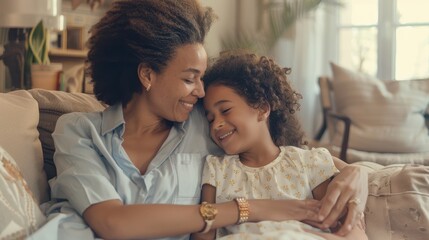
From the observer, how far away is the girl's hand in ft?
4.83

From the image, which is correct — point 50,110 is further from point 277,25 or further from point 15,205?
point 277,25

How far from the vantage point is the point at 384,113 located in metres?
3.91

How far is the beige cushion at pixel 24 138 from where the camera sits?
1480 millimetres

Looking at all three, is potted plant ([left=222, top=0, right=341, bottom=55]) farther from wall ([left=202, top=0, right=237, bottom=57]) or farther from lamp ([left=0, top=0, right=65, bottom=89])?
lamp ([left=0, top=0, right=65, bottom=89])

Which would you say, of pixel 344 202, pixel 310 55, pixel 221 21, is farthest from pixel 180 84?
pixel 221 21

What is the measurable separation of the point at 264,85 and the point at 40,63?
1.74 meters

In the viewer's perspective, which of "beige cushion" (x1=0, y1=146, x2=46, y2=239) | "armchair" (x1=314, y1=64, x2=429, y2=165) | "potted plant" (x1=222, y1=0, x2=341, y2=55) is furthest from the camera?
"potted plant" (x1=222, y1=0, x2=341, y2=55)

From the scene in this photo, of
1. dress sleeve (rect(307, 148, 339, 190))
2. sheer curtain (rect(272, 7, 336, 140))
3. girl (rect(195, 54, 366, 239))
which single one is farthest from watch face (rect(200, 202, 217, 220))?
sheer curtain (rect(272, 7, 336, 140))

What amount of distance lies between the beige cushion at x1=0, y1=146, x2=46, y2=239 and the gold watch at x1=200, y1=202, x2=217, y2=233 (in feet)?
1.19

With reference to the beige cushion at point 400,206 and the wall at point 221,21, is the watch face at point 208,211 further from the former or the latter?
the wall at point 221,21

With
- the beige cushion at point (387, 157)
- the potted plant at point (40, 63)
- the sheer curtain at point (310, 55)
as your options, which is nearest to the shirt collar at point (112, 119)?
the potted plant at point (40, 63)

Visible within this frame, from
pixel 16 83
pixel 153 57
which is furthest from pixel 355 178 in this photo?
pixel 16 83

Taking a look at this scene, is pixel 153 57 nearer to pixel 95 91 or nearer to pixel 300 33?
pixel 95 91

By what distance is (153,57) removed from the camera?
1.56 m
